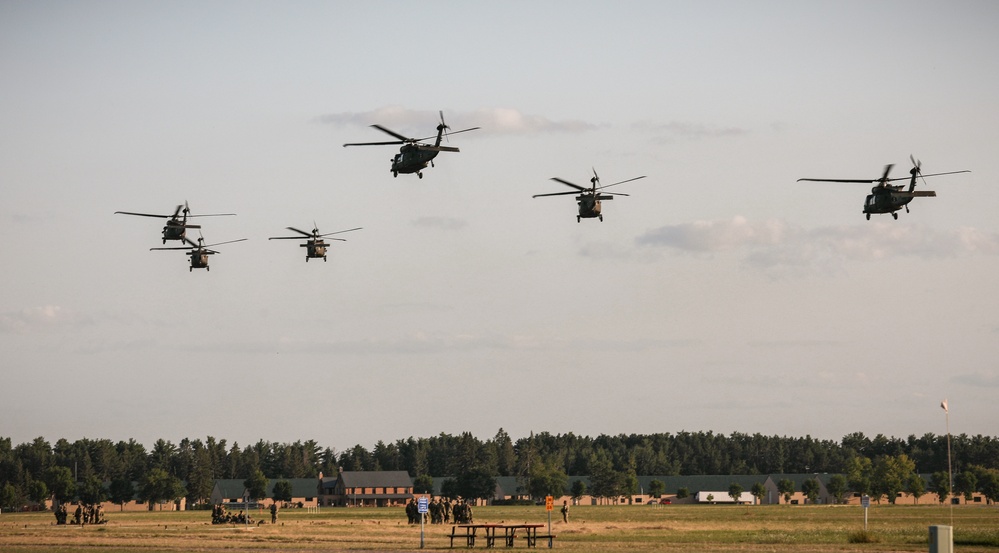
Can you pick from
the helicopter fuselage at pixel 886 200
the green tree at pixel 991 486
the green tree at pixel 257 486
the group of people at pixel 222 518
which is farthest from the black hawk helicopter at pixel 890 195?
the green tree at pixel 257 486

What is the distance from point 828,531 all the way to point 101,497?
4723 inches

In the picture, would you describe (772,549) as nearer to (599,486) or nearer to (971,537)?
(971,537)

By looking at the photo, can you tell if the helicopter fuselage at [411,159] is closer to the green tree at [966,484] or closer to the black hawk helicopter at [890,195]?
the black hawk helicopter at [890,195]

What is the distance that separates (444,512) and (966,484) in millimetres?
101271

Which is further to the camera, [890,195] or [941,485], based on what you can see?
[941,485]

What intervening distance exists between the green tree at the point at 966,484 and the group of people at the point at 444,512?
99.5m

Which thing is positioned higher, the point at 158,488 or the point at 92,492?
the point at 158,488

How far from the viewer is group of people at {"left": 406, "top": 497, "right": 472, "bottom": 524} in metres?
77.2

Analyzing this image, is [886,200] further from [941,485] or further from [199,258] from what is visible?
[941,485]

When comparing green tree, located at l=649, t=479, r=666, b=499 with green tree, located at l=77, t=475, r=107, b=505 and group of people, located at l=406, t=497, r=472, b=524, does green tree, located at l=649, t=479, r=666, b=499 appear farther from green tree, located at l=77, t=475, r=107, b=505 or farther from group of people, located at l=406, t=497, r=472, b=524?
group of people, located at l=406, t=497, r=472, b=524

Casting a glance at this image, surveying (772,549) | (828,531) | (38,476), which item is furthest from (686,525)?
(38,476)

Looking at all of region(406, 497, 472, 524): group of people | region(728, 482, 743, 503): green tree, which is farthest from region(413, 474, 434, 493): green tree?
region(406, 497, 472, 524): group of people

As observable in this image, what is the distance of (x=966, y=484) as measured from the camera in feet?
518

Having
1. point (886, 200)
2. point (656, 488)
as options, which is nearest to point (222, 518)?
point (886, 200)
